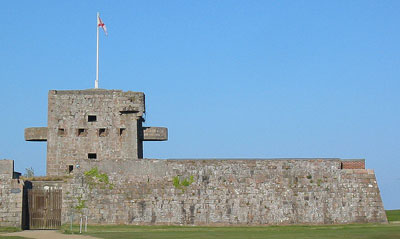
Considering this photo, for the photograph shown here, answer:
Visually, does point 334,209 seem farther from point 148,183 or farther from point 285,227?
point 148,183

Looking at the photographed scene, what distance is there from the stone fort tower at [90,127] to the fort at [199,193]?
3.37 meters

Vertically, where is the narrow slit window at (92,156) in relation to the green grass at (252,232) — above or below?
above

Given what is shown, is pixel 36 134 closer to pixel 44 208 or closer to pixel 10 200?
pixel 44 208

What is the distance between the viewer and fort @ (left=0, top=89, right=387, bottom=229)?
37.6 meters

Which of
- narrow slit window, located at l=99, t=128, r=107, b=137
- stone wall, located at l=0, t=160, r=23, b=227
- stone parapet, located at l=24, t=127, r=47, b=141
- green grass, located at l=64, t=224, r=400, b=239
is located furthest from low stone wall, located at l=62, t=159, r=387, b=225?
stone parapet, located at l=24, t=127, r=47, b=141

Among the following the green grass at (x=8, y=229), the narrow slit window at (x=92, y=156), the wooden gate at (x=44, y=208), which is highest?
the narrow slit window at (x=92, y=156)

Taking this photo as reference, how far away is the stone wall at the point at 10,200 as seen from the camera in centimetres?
3653

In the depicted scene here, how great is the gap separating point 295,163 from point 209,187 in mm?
5289

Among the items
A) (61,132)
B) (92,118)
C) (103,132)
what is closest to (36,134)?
(61,132)

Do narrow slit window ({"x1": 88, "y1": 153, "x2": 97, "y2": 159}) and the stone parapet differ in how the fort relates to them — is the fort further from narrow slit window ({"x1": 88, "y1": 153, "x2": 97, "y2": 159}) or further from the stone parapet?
the stone parapet

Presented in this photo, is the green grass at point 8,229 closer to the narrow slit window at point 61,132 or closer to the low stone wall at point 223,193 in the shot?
the low stone wall at point 223,193

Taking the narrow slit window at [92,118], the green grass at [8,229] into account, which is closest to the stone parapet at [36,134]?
the narrow slit window at [92,118]

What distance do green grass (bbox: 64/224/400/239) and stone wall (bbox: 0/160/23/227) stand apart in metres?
3.58

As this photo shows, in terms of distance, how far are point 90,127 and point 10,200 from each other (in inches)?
308
